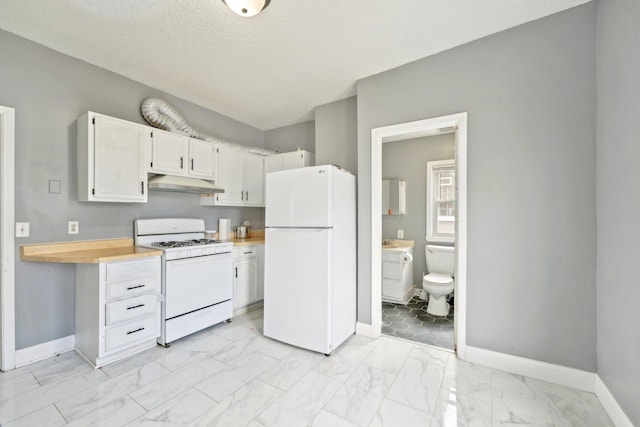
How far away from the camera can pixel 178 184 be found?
111 inches

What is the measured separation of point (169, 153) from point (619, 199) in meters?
3.80

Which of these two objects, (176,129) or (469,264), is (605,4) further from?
(176,129)

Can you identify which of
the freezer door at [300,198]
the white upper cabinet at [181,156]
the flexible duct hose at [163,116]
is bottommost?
the freezer door at [300,198]

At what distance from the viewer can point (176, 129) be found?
3039mm

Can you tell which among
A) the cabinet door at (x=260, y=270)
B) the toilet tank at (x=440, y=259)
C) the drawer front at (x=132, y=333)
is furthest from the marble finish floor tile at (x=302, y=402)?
the toilet tank at (x=440, y=259)

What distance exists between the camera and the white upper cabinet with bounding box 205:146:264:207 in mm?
3443

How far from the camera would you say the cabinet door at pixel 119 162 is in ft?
7.72

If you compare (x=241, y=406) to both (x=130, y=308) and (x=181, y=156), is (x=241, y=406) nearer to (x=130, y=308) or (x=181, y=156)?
(x=130, y=308)

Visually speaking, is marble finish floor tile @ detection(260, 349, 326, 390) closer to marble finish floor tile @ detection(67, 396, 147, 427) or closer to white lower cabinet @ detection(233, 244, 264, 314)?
marble finish floor tile @ detection(67, 396, 147, 427)

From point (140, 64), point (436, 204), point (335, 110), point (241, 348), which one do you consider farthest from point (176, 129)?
point (436, 204)

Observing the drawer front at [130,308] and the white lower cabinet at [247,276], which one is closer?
the drawer front at [130,308]

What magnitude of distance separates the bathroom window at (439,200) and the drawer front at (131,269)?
364 cm

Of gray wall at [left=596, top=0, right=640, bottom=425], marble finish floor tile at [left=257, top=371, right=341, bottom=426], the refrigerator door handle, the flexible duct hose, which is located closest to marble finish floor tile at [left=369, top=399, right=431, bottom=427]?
marble finish floor tile at [left=257, top=371, right=341, bottom=426]

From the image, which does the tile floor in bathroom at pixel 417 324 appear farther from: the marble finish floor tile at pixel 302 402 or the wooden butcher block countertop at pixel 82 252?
the wooden butcher block countertop at pixel 82 252
